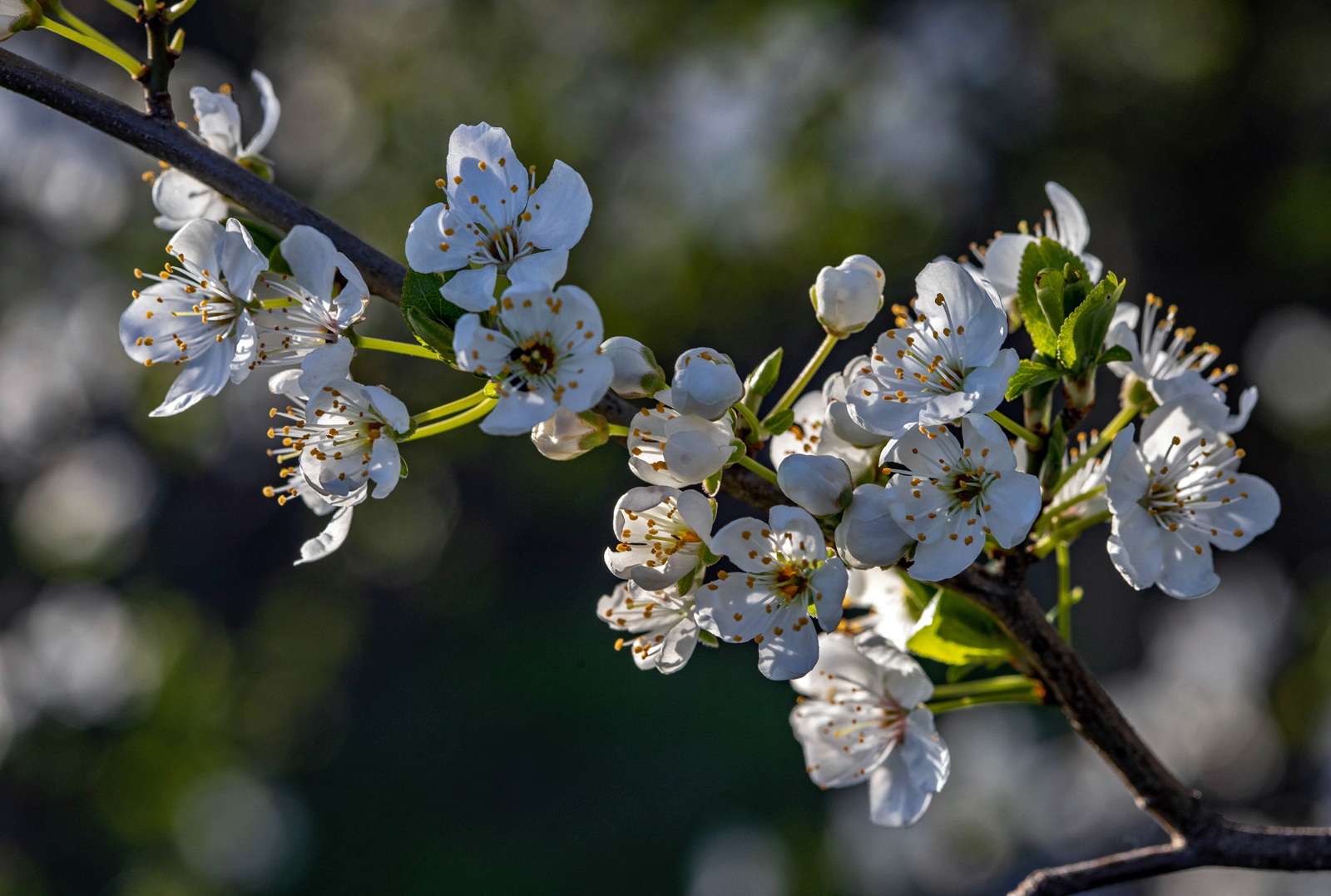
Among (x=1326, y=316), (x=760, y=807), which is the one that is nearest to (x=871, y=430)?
(x=760, y=807)

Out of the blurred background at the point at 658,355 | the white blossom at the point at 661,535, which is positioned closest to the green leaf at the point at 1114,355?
the white blossom at the point at 661,535

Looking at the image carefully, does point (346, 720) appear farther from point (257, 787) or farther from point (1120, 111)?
point (1120, 111)

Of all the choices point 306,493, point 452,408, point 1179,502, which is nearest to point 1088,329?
point 1179,502

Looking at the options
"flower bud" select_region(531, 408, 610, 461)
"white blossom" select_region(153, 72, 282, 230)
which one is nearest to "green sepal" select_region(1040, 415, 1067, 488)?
"flower bud" select_region(531, 408, 610, 461)

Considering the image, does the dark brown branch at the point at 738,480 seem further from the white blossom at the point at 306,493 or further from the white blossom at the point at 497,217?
the white blossom at the point at 306,493

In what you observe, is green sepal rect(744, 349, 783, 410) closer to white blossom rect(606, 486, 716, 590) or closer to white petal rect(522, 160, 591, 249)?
white blossom rect(606, 486, 716, 590)

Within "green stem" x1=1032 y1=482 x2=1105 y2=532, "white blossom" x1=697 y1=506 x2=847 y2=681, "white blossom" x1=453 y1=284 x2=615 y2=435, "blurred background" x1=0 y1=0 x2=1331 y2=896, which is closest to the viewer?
"white blossom" x1=453 y1=284 x2=615 y2=435
